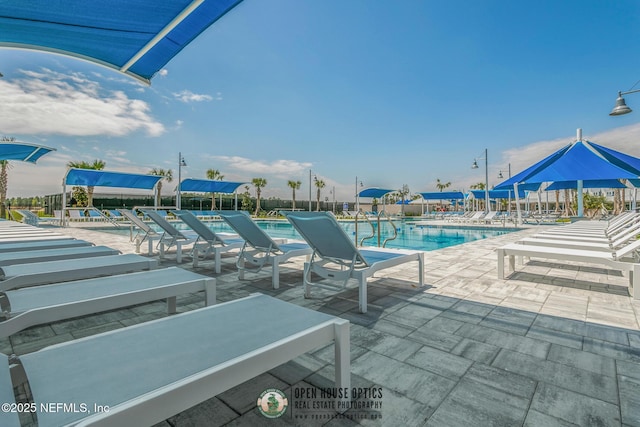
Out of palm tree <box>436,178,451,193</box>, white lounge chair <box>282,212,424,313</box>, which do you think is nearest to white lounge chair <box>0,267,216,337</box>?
white lounge chair <box>282,212,424,313</box>

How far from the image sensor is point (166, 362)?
1.16m

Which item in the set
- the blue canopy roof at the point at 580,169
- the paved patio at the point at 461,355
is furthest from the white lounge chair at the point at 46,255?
the blue canopy roof at the point at 580,169

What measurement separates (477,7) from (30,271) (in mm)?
13042

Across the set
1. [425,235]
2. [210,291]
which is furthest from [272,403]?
[425,235]

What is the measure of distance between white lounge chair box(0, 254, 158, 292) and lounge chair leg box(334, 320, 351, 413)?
8.18 feet

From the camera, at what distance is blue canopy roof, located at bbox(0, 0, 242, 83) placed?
2.18 m

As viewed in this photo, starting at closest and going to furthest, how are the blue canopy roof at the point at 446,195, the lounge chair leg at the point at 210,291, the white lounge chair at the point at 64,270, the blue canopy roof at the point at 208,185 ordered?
the lounge chair leg at the point at 210,291 < the white lounge chair at the point at 64,270 < the blue canopy roof at the point at 208,185 < the blue canopy roof at the point at 446,195

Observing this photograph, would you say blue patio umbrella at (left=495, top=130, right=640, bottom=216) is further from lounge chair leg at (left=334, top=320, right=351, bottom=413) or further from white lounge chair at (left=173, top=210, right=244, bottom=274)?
lounge chair leg at (left=334, top=320, right=351, bottom=413)

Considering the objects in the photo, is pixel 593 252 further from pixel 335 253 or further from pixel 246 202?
pixel 246 202

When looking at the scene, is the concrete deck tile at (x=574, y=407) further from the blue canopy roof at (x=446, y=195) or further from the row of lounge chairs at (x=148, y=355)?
the blue canopy roof at (x=446, y=195)

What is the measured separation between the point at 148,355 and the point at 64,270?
2.26 m

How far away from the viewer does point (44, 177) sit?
73.5 feet

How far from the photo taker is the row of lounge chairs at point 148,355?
924 mm

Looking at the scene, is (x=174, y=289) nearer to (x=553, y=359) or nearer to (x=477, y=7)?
(x=553, y=359)
